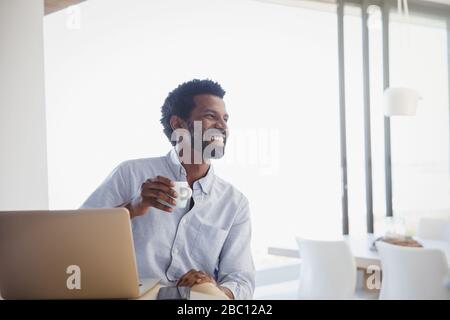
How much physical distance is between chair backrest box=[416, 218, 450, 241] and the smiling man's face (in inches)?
70.3

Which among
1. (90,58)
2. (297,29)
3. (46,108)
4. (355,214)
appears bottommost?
(355,214)

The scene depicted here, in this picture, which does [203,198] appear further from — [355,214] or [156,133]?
[355,214]

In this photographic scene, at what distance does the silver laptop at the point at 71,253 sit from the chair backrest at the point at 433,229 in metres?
2.48

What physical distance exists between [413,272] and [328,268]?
466mm

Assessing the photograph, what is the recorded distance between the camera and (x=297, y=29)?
3.69 meters

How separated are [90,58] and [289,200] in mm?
1611

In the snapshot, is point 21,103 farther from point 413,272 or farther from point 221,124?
point 413,272

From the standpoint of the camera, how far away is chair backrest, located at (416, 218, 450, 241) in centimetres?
317

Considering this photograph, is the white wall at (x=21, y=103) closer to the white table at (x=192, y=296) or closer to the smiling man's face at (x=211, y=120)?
the smiling man's face at (x=211, y=120)

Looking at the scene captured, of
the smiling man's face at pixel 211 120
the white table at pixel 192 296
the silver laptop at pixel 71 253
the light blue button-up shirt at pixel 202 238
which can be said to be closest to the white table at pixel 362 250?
the smiling man's face at pixel 211 120

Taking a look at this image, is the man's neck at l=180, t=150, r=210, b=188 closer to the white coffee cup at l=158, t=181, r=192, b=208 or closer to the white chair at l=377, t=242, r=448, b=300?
the white coffee cup at l=158, t=181, r=192, b=208

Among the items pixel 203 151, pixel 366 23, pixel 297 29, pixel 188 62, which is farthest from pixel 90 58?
pixel 366 23

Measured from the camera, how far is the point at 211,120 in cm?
188

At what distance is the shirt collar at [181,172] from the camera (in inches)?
65.9
